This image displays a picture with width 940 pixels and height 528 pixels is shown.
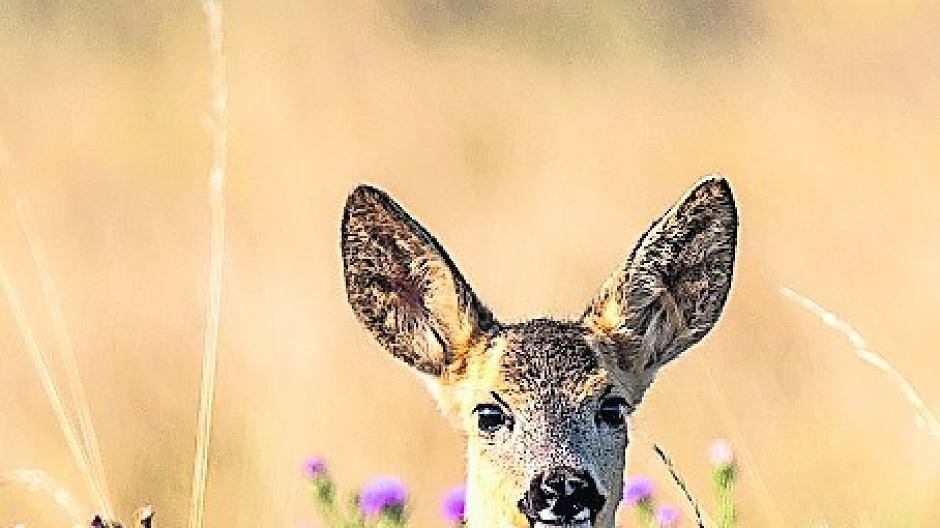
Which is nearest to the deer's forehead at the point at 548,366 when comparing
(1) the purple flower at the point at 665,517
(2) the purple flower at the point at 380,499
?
(2) the purple flower at the point at 380,499

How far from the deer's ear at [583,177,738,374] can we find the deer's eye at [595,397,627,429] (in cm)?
16

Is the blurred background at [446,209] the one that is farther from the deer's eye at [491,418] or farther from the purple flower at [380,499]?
the deer's eye at [491,418]

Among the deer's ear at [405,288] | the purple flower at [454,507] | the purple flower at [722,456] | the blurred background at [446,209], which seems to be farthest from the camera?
the blurred background at [446,209]

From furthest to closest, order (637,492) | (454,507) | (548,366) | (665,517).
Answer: (665,517) → (637,492) → (454,507) → (548,366)

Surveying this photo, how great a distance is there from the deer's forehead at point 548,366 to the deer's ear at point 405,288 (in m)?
0.19

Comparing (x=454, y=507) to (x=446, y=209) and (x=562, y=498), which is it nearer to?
(x=562, y=498)

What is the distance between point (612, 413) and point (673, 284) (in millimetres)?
472

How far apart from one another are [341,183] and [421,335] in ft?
18.5

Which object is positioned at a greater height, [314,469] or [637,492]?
[314,469]

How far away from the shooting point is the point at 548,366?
488cm

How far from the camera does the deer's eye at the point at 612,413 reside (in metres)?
4.87

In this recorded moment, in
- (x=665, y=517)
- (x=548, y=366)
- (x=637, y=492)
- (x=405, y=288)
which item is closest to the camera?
(x=548, y=366)

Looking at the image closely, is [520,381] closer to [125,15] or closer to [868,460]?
[868,460]

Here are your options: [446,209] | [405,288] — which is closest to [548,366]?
[405,288]
